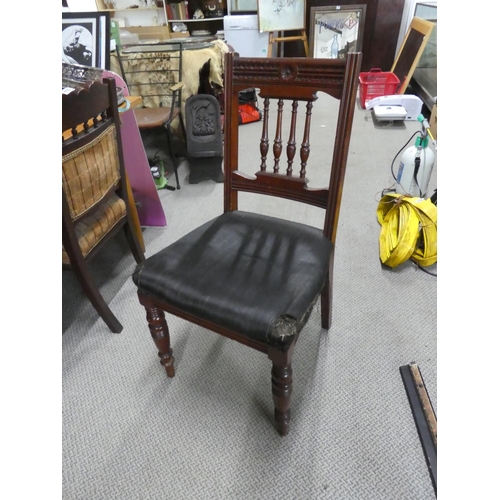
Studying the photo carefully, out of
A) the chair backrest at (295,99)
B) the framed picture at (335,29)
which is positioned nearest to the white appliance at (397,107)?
the framed picture at (335,29)

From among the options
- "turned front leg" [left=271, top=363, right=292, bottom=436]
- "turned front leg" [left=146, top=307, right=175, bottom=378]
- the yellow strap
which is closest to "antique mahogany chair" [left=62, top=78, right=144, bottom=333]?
"turned front leg" [left=146, top=307, right=175, bottom=378]

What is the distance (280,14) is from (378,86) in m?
1.62

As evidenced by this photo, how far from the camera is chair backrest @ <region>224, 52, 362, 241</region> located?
2.92 feet

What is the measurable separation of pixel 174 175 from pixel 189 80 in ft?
2.68

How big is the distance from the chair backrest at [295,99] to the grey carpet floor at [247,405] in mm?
536

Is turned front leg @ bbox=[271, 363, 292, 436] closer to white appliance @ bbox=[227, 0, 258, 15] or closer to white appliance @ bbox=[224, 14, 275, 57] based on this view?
white appliance @ bbox=[224, 14, 275, 57]

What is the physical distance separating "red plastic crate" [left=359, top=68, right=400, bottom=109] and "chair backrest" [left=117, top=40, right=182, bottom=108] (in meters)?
2.02

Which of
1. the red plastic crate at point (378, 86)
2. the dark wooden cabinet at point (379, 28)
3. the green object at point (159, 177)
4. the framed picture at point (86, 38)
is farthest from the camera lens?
the dark wooden cabinet at point (379, 28)

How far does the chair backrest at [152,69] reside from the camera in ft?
8.54

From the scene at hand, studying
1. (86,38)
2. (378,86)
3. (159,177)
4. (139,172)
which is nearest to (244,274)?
(139,172)

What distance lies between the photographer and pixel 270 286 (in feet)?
2.80

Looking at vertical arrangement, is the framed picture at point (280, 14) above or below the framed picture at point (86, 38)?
above

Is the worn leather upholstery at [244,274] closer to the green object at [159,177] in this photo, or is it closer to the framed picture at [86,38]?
the green object at [159,177]
